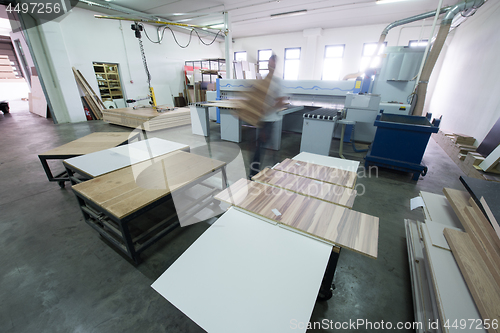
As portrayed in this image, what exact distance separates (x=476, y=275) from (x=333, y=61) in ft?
33.0

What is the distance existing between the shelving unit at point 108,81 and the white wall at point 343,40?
667cm

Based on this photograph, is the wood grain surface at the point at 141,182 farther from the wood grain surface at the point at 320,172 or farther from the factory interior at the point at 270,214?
the wood grain surface at the point at 320,172

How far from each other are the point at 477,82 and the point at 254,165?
5423 mm

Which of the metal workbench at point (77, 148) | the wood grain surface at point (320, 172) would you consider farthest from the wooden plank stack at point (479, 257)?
the metal workbench at point (77, 148)

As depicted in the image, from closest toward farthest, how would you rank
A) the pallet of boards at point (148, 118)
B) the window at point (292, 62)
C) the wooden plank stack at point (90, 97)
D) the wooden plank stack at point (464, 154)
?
the wooden plank stack at point (464, 154), the pallet of boards at point (148, 118), the wooden plank stack at point (90, 97), the window at point (292, 62)

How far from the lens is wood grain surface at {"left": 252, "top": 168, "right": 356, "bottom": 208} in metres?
1.45

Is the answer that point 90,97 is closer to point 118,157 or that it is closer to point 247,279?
point 118,157

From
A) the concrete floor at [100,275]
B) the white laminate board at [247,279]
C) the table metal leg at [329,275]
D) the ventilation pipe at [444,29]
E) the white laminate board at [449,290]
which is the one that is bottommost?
the concrete floor at [100,275]

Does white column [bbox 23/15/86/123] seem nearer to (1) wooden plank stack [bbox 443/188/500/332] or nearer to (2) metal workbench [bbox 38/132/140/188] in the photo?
(2) metal workbench [bbox 38/132/140/188]

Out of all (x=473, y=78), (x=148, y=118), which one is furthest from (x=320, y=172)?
(x=473, y=78)

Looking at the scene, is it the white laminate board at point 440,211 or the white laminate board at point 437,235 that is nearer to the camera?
the white laminate board at point 437,235

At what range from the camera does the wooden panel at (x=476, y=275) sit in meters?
0.80

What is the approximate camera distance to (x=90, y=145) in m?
2.67

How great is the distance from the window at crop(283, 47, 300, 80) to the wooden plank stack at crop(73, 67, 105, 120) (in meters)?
8.22
